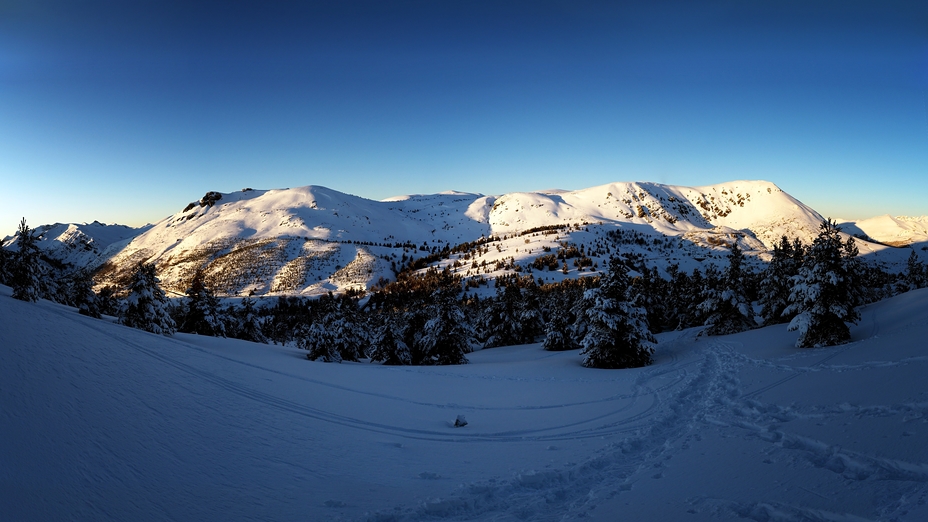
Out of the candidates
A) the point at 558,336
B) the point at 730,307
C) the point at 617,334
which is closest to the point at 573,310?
the point at 558,336

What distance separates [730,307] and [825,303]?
1381 cm

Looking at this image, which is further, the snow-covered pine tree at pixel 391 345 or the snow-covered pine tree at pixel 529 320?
the snow-covered pine tree at pixel 529 320

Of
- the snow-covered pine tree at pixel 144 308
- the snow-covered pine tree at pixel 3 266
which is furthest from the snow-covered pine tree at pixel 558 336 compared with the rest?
the snow-covered pine tree at pixel 3 266

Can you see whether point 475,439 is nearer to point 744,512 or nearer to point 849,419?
point 744,512

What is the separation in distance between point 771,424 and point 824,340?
15.5 meters

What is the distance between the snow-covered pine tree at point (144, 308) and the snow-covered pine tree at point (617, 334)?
87.1 ft

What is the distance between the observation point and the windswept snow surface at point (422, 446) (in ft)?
18.8

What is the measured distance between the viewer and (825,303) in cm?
2091

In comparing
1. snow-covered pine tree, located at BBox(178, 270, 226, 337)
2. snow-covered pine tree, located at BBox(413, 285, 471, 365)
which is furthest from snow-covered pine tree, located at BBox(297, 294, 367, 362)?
snow-covered pine tree, located at BBox(178, 270, 226, 337)

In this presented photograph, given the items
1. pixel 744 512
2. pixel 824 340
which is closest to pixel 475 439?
pixel 744 512

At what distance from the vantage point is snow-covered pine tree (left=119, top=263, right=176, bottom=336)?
79.9 feet

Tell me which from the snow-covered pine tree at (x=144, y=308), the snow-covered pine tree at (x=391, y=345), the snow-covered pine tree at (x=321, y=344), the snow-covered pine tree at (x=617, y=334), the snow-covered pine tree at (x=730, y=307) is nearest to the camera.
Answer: the snow-covered pine tree at (x=617, y=334)

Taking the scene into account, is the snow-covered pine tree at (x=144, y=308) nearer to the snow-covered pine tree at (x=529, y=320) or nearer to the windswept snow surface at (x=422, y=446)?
the windswept snow surface at (x=422, y=446)

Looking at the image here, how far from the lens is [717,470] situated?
24.7 ft
